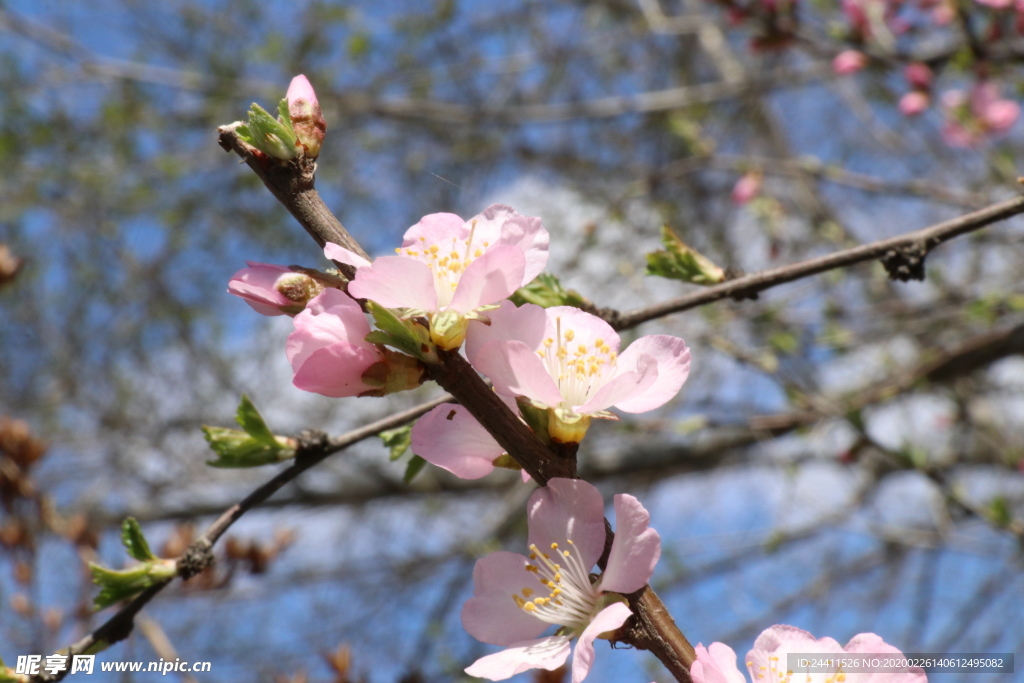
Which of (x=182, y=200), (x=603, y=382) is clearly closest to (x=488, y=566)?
(x=603, y=382)

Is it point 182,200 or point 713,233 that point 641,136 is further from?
point 182,200

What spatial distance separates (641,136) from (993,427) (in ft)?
7.53

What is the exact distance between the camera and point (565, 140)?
14.2 ft

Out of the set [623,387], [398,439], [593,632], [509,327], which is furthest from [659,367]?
[398,439]

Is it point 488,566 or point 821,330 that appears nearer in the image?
point 488,566

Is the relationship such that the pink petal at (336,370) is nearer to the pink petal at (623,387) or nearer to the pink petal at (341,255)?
the pink petal at (341,255)

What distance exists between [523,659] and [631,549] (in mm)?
163

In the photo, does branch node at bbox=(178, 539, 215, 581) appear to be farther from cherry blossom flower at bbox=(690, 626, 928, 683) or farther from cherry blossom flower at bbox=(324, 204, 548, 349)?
cherry blossom flower at bbox=(690, 626, 928, 683)

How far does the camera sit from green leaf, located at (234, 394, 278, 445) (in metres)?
1.04

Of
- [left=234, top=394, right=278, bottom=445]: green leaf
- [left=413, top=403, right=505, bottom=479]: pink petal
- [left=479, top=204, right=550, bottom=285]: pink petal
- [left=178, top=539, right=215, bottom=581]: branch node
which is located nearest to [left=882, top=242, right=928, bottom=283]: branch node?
[left=479, top=204, right=550, bottom=285]: pink petal

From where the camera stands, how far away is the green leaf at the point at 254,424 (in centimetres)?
104

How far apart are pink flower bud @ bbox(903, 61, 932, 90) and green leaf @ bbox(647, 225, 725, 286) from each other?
7.02 feet

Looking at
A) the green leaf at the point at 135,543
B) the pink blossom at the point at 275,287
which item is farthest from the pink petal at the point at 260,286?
the green leaf at the point at 135,543

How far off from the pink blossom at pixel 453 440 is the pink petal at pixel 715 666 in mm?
262
